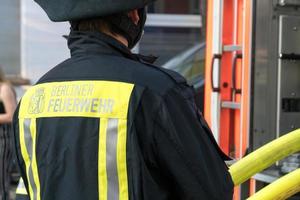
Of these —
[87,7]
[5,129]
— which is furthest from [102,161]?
[5,129]

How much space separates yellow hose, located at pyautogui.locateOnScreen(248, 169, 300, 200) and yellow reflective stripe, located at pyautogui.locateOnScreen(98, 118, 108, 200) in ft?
3.21

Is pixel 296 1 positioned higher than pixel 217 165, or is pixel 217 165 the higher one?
pixel 296 1

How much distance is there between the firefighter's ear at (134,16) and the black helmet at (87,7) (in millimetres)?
31

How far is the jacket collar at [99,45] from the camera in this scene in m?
1.56

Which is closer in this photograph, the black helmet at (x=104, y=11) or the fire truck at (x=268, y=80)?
the black helmet at (x=104, y=11)

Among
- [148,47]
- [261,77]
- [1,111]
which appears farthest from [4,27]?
[261,77]

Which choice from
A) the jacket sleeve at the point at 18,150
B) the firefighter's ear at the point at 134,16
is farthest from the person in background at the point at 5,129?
the firefighter's ear at the point at 134,16

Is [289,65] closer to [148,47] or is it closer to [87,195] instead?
[87,195]

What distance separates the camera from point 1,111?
559 centimetres

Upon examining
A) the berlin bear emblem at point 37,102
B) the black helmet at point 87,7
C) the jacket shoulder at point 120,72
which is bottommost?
the berlin bear emblem at point 37,102

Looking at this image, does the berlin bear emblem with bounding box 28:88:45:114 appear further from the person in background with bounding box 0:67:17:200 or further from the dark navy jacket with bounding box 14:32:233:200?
the person in background with bounding box 0:67:17:200

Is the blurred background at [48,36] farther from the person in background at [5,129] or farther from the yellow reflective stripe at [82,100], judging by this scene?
the yellow reflective stripe at [82,100]

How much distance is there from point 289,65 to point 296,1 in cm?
36

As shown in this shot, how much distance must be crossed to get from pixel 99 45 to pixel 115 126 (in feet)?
0.72
